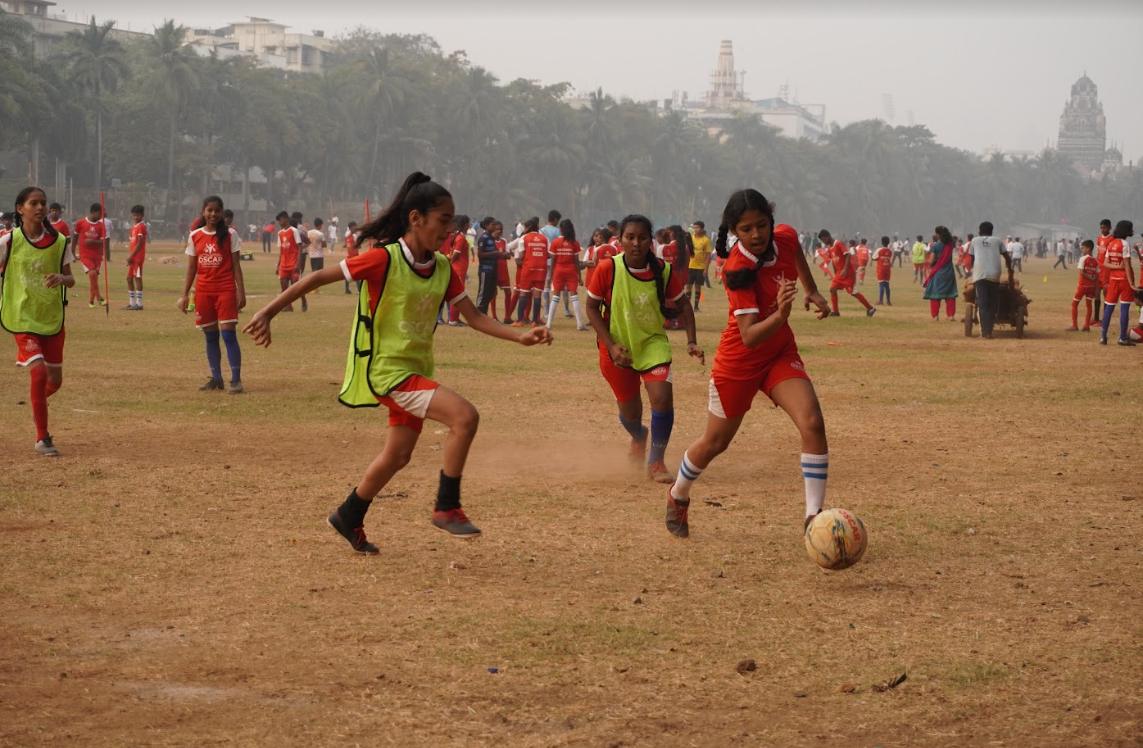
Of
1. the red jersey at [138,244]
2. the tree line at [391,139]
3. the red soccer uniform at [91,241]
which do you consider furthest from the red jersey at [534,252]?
the tree line at [391,139]

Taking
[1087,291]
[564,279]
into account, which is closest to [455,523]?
[564,279]

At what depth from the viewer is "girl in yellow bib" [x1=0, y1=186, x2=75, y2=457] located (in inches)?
423

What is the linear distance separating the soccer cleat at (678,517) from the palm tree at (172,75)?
268 feet

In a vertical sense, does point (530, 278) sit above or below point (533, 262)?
below

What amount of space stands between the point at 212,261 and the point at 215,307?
1.57ft

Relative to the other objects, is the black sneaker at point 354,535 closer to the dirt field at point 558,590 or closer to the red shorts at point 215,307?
the dirt field at point 558,590

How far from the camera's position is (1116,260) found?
2094cm

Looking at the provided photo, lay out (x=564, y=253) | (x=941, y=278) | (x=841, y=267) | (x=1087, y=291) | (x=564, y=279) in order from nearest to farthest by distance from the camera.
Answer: (x=564, y=253)
(x=564, y=279)
(x=1087, y=291)
(x=941, y=278)
(x=841, y=267)

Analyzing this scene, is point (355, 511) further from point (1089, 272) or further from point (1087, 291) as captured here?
point (1087, 291)

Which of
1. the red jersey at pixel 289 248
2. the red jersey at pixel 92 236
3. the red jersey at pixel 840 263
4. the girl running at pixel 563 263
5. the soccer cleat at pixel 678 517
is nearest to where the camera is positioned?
the soccer cleat at pixel 678 517

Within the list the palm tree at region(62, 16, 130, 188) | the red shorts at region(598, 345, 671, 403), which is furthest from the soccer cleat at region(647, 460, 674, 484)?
the palm tree at region(62, 16, 130, 188)

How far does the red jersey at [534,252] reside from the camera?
81.5 feet

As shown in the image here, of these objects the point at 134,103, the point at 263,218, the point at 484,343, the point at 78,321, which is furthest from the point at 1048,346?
the point at 263,218

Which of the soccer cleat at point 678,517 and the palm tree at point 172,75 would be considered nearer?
the soccer cleat at point 678,517
